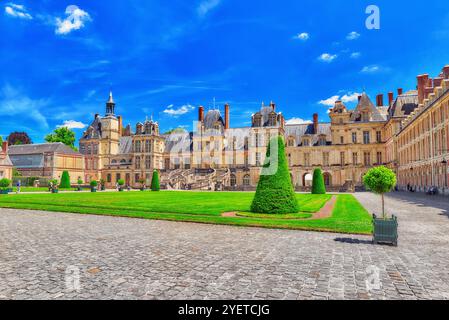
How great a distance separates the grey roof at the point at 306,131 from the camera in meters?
58.3

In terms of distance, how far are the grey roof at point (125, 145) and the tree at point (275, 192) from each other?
189 feet

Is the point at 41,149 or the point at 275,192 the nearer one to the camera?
the point at 275,192

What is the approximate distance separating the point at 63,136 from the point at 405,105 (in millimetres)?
75993

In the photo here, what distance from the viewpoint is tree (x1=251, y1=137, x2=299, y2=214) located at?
15.6m

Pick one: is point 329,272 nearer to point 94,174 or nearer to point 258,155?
point 258,155

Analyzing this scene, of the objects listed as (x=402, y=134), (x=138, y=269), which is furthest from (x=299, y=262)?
(x=402, y=134)

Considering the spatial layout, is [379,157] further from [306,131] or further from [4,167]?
[4,167]

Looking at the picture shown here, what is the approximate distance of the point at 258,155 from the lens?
58.2 meters

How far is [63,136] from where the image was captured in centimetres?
7712

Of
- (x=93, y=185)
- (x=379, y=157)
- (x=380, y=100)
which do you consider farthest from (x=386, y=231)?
(x=380, y=100)

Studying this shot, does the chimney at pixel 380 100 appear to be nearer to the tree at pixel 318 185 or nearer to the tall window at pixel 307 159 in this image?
the tall window at pixel 307 159

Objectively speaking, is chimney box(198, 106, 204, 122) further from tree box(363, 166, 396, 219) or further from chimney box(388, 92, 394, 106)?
tree box(363, 166, 396, 219)

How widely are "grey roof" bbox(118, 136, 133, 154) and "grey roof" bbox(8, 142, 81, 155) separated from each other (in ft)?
33.2

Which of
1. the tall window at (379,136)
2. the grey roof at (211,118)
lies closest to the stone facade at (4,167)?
the grey roof at (211,118)
